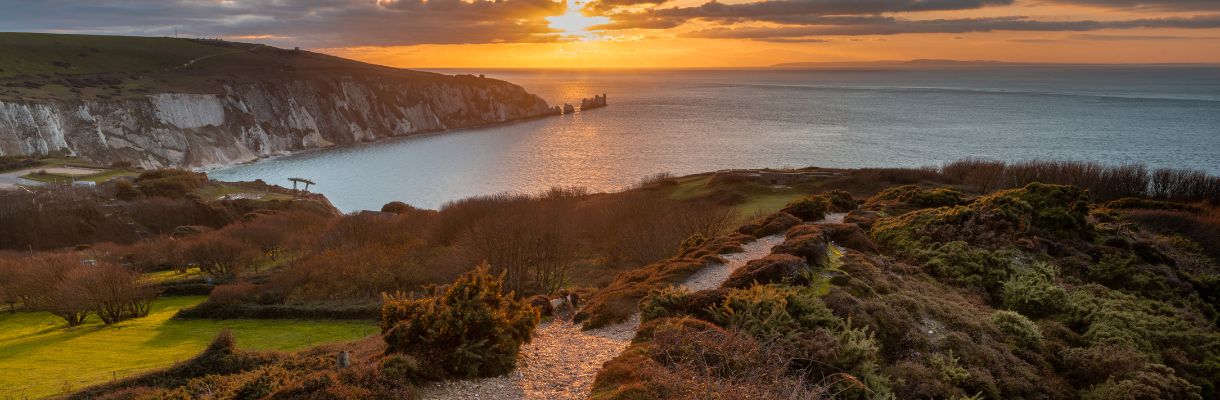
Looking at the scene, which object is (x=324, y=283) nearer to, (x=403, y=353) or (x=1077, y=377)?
(x=403, y=353)

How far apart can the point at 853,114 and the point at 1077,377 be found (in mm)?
159119

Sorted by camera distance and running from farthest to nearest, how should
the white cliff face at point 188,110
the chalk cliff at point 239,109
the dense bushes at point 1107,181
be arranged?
1. the white cliff face at point 188,110
2. the chalk cliff at point 239,109
3. the dense bushes at point 1107,181

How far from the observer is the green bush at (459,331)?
14297mm

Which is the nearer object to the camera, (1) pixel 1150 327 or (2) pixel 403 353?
(2) pixel 403 353

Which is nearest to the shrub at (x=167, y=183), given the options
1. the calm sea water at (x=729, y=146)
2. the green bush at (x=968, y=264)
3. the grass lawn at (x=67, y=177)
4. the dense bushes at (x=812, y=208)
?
the grass lawn at (x=67, y=177)

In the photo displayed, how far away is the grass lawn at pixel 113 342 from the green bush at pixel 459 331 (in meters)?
11.1

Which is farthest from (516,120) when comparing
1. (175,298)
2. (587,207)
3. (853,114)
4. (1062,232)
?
(1062,232)

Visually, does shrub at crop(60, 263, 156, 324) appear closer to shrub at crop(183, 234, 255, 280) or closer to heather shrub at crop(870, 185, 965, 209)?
shrub at crop(183, 234, 255, 280)

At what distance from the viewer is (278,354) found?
1942 cm

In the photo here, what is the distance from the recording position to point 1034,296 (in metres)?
20.7

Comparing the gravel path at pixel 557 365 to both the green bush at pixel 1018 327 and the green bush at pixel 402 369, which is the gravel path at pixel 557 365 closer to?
the green bush at pixel 402 369

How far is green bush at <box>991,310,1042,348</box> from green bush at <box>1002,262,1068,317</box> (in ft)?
5.55

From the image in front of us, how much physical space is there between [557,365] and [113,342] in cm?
2215

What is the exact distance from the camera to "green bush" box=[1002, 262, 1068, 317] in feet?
67.0
